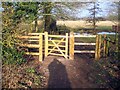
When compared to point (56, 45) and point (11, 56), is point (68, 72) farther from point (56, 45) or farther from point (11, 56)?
point (56, 45)

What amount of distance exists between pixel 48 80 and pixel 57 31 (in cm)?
474

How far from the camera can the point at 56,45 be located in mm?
9602

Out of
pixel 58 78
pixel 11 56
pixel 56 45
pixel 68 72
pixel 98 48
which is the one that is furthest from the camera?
pixel 98 48

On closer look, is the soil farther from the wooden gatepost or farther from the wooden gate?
Result: the wooden gatepost

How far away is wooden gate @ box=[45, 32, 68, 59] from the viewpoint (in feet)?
31.2

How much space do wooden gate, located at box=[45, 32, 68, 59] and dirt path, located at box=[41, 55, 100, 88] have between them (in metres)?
0.28

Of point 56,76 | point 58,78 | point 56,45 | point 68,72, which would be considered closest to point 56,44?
point 56,45

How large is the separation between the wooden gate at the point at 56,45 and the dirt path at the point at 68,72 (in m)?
0.28

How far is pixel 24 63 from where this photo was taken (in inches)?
297

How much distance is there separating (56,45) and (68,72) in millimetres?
2363

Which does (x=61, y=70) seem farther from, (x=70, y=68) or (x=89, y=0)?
(x=89, y=0)

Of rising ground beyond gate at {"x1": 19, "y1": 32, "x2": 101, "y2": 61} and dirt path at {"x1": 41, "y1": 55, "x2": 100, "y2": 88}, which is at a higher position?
rising ground beyond gate at {"x1": 19, "y1": 32, "x2": 101, "y2": 61}

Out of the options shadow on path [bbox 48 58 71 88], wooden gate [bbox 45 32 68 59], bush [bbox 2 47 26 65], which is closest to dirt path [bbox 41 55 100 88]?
shadow on path [bbox 48 58 71 88]

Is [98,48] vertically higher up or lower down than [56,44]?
lower down
